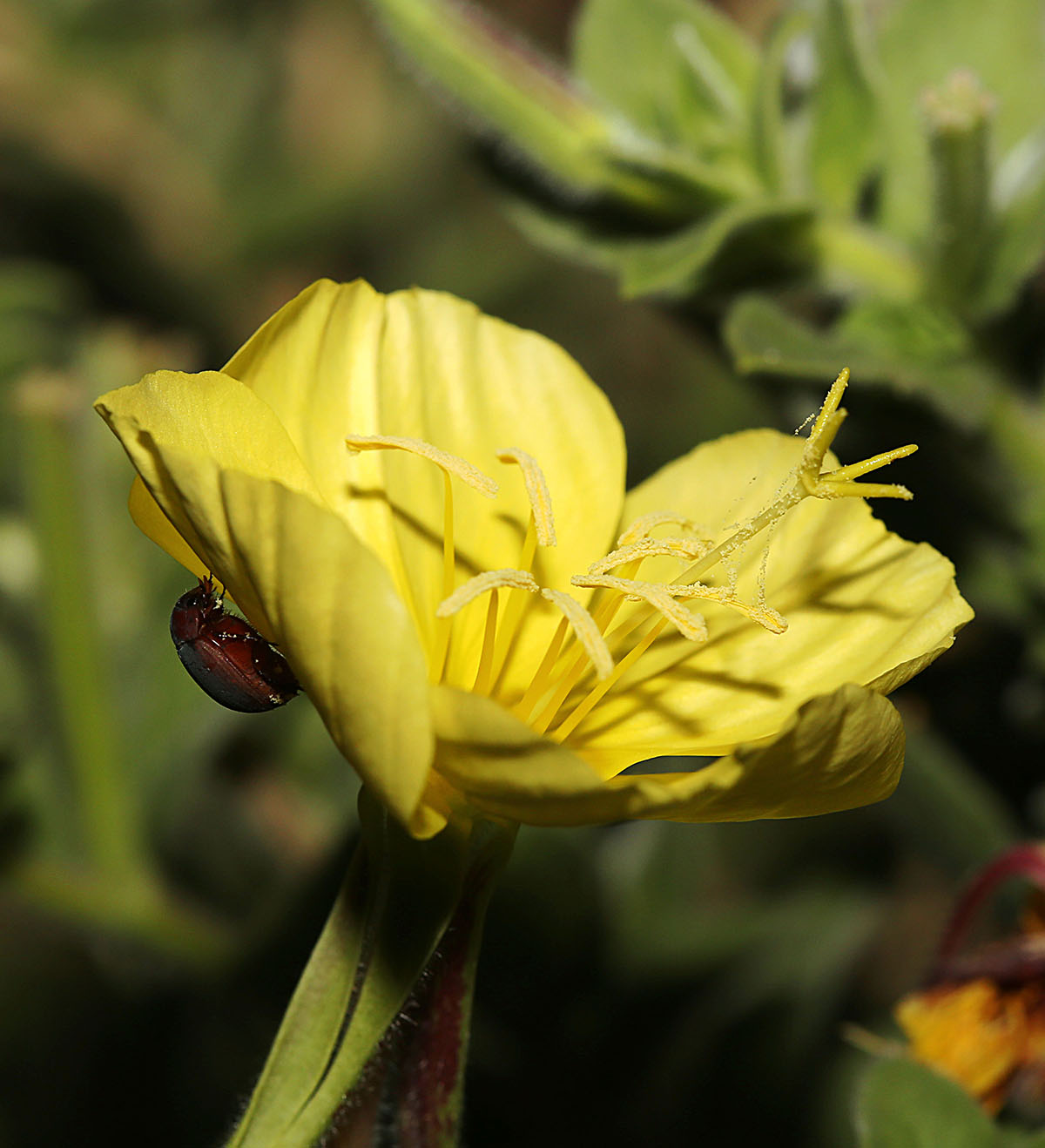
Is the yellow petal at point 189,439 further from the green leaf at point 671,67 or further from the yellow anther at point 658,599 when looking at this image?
the green leaf at point 671,67

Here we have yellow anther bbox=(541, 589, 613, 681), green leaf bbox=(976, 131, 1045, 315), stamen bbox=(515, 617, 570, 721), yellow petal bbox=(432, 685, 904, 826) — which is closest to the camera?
yellow petal bbox=(432, 685, 904, 826)

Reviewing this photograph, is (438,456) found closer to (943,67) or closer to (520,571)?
(520,571)

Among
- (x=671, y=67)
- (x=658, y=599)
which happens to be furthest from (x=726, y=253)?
(x=658, y=599)

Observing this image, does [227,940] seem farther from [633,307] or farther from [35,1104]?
[633,307]

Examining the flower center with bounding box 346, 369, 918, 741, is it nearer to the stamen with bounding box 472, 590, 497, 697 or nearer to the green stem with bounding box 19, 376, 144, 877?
the stamen with bounding box 472, 590, 497, 697

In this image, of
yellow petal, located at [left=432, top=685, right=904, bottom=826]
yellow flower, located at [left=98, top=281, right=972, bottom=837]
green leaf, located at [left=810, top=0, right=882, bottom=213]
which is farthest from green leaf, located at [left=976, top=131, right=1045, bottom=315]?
yellow petal, located at [left=432, top=685, right=904, bottom=826]

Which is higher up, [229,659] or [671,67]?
[671,67]

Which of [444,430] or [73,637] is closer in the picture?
[444,430]
